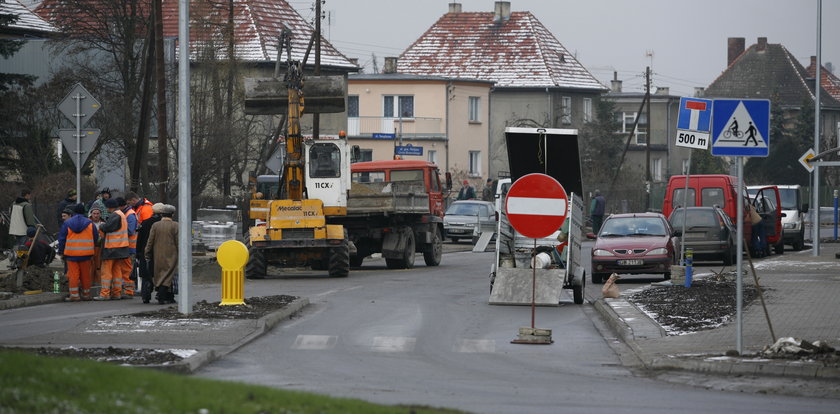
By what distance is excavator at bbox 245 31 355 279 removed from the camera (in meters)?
28.0

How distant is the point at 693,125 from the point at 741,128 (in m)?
10.3

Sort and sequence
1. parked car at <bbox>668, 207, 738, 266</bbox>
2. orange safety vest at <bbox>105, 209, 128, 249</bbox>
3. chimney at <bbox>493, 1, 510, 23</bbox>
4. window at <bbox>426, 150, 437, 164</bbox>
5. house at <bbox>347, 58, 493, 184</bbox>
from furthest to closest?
chimney at <bbox>493, 1, 510, 23</bbox> < window at <bbox>426, 150, 437, 164</bbox> < house at <bbox>347, 58, 493, 184</bbox> < parked car at <bbox>668, 207, 738, 266</bbox> < orange safety vest at <bbox>105, 209, 128, 249</bbox>

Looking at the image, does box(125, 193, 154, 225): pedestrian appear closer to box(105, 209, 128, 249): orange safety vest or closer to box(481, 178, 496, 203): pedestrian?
box(105, 209, 128, 249): orange safety vest

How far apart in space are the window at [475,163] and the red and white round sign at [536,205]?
57.7m

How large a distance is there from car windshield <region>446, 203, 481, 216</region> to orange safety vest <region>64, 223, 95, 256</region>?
1015 inches

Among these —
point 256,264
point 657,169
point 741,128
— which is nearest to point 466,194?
point 256,264

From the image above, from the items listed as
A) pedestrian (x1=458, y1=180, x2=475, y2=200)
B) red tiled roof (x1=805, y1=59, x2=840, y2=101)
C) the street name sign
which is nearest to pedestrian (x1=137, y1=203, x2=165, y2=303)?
the street name sign

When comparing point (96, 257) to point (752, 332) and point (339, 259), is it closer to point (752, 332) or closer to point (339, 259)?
point (339, 259)

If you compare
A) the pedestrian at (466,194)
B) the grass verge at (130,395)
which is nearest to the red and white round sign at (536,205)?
the grass verge at (130,395)

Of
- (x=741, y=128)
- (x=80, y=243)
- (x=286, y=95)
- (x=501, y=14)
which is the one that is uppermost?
(x=501, y=14)

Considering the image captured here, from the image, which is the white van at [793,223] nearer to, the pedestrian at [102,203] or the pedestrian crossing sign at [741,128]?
the pedestrian at [102,203]

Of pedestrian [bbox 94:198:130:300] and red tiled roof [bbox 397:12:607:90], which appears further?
red tiled roof [bbox 397:12:607:90]

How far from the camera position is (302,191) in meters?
29.7

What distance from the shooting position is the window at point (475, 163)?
245ft
